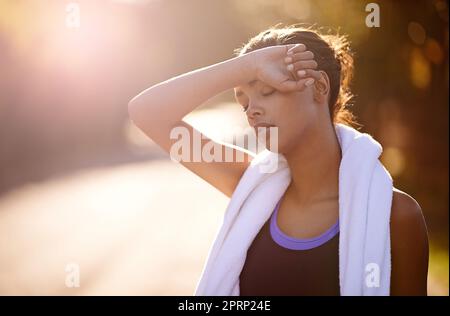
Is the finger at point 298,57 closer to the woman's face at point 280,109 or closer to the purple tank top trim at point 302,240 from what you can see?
the woman's face at point 280,109

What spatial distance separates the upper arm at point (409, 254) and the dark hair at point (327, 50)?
723 millimetres

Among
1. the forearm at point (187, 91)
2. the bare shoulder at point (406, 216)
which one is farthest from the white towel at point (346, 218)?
the forearm at point (187, 91)

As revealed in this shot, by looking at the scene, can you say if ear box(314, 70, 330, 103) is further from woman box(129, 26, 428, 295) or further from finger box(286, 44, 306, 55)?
finger box(286, 44, 306, 55)

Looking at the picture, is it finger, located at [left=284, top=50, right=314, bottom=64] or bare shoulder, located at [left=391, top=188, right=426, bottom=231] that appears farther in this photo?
finger, located at [left=284, top=50, right=314, bottom=64]

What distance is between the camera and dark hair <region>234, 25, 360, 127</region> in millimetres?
2705

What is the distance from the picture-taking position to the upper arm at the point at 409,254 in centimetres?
231

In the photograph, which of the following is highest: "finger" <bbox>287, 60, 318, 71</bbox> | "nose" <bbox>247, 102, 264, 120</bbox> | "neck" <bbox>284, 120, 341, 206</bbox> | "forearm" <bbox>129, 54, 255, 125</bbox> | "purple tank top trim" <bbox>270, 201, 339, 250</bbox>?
"finger" <bbox>287, 60, 318, 71</bbox>

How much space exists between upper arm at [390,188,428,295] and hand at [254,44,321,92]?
0.68 metres

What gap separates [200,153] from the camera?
9.09 feet

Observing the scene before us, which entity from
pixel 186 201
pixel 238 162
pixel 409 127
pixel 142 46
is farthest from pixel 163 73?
pixel 238 162

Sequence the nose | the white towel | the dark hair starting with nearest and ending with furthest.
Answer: the white towel < the nose < the dark hair

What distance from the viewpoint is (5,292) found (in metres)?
6.15

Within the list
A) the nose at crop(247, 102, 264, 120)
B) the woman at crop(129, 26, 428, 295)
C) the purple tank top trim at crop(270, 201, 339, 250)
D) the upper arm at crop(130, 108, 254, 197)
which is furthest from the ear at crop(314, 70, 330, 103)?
the purple tank top trim at crop(270, 201, 339, 250)

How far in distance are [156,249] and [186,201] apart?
3.25 metres
